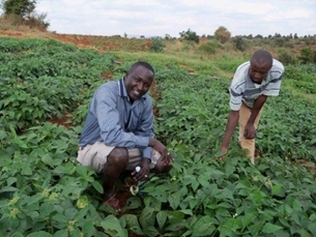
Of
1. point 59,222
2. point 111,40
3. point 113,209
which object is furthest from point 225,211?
point 111,40

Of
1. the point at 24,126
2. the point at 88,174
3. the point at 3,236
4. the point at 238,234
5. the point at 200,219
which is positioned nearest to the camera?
the point at 3,236

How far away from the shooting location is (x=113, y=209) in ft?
9.00

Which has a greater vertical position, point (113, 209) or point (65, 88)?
point (65, 88)

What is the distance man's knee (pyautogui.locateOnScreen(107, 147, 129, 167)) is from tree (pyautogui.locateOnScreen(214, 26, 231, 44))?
33.3 meters

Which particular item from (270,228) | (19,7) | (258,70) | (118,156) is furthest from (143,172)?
(19,7)

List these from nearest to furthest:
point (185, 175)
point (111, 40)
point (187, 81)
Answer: point (185, 175) < point (187, 81) < point (111, 40)

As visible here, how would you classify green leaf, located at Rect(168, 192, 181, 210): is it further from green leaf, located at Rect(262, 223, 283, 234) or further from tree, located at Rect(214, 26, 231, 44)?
tree, located at Rect(214, 26, 231, 44)

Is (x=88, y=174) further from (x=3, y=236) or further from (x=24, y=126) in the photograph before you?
(x=24, y=126)

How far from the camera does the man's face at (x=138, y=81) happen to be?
2.87m

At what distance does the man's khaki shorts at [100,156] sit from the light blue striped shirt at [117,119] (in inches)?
2.0

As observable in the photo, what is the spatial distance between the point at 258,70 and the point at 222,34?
33.7 meters

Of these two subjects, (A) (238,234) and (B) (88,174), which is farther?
(B) (88,174)

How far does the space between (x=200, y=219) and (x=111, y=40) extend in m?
25.2

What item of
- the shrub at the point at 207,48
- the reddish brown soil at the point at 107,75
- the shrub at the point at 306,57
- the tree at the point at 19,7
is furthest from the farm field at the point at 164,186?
the tree at the point at 19,7
